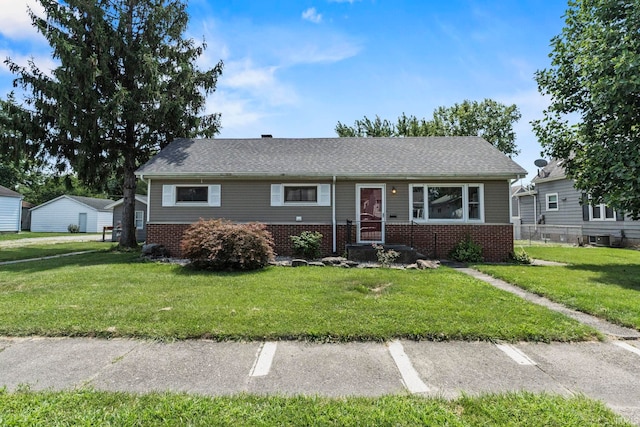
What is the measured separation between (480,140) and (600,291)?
9.32 m

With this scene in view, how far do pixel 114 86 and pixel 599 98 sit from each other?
17.9 m

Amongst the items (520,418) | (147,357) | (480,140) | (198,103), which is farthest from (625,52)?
(198,103)

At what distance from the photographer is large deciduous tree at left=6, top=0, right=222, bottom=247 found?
13.2m

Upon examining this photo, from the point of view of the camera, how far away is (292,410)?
7.99 ft

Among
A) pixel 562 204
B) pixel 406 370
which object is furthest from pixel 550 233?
pixel 406 370

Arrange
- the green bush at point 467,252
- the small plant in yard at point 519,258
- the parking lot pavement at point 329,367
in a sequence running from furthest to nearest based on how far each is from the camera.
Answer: the green bush at point 467,252, the small plant in yard at point 519,258, the parking lot pavement at point 329,367

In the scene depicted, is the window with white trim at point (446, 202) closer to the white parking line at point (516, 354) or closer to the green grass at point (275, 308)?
the green grass at point (275, 308)

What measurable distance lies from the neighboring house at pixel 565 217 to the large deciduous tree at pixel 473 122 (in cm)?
1036

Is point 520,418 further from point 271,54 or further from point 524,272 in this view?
point 271,54

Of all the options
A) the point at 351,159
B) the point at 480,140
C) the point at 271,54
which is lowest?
the point at 351,159

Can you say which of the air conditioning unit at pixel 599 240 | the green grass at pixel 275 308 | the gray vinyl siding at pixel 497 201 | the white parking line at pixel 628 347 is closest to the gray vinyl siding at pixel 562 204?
the air conditioning unit at pixel 599 240

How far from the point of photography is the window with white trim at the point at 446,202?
11273 millimetres

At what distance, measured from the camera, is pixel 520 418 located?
7.70ft

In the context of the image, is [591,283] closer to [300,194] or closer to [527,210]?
[300,194]
